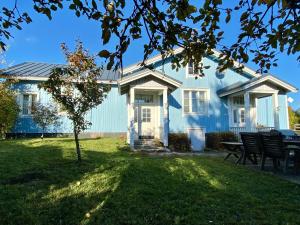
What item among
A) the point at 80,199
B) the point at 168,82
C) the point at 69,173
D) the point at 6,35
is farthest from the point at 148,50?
the point at 168,82

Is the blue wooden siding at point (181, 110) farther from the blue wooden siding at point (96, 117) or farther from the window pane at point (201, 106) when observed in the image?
the window pane at point (201, 106)

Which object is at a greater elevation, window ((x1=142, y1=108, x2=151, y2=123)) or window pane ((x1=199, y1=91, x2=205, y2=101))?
window pane ((x1=199, y1=91, x2=205, y2=101))

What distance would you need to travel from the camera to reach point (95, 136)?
61.1 feet

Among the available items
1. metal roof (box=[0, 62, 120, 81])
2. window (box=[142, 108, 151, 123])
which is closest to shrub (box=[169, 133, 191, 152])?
window (box=[142, 108, 151, 123])

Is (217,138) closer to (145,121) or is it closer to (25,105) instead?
(145,121)

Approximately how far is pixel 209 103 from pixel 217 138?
2950 mm

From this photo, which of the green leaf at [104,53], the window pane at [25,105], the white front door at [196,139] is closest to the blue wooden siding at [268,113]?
the white front door at [196,139]

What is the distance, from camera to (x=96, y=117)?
18.8 meters

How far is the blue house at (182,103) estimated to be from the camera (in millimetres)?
15227

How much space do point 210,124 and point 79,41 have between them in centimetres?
1132

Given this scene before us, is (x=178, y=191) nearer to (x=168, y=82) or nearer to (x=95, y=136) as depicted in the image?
(x=168, y=82)

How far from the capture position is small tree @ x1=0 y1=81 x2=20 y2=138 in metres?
15.1

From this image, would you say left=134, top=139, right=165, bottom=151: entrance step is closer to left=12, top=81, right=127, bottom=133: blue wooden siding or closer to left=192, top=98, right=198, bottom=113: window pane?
left=192, top=98, right=198, bottom=113: window pane

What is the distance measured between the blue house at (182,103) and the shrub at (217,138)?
1.01 metres
